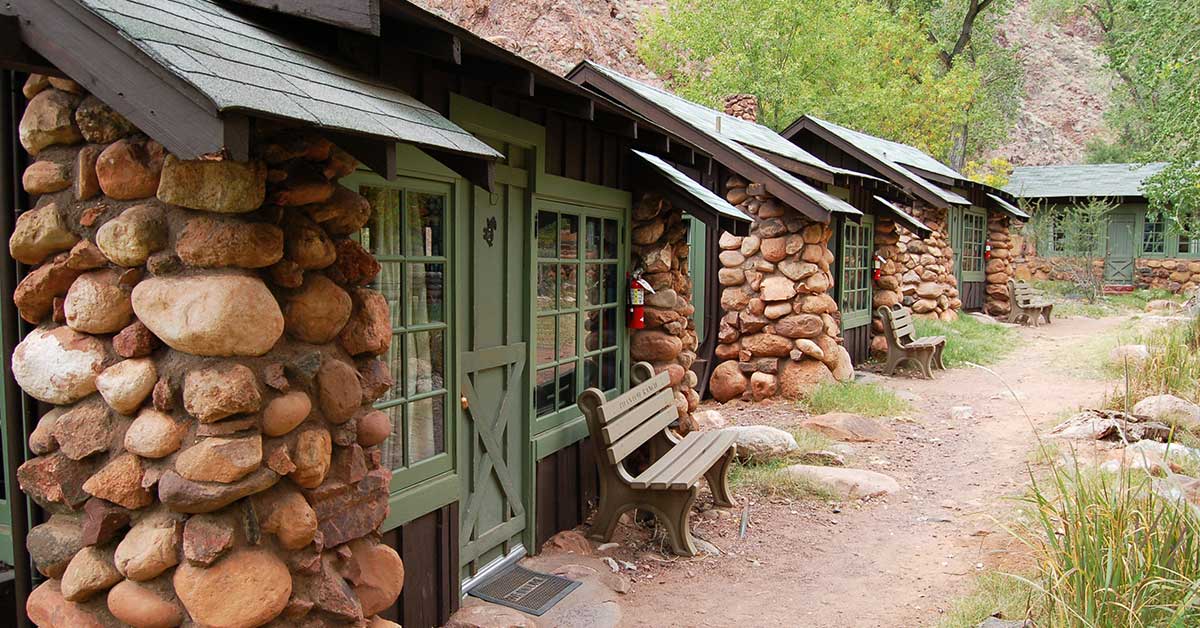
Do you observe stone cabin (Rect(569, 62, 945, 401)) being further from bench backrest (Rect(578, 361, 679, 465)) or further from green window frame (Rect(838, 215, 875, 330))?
bench backrest (Rect(578, 361, 679, 465))

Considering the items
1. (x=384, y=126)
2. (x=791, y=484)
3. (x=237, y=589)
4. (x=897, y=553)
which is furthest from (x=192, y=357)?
(x=791, y=484)

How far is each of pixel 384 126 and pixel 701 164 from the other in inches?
161

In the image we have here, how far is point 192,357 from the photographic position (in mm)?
2584

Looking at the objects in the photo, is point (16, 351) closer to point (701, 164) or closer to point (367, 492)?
point (367, 492)

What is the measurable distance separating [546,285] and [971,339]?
11.2 m

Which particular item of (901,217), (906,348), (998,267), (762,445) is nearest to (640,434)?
(762,445)

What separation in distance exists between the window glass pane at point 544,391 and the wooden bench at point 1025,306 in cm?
1520

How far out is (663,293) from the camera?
22.6ft

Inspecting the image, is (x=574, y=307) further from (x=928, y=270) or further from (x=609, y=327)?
(x=928, y=270)

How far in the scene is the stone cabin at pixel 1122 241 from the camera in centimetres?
2464

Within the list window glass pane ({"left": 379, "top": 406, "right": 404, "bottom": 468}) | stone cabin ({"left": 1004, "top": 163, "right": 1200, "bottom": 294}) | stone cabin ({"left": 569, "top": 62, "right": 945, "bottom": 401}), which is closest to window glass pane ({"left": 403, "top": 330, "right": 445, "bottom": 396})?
window glass pane ({"left": 379, "top": 406, "right": 404, "bottom": 468})

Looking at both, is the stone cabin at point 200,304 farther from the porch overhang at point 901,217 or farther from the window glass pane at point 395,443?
the porch overhang at point 901,217

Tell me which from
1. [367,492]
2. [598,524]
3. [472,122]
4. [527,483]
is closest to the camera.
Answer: [367,492]

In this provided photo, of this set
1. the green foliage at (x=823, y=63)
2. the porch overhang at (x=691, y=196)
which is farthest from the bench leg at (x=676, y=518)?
the green foliage at (x=823, y=63)
